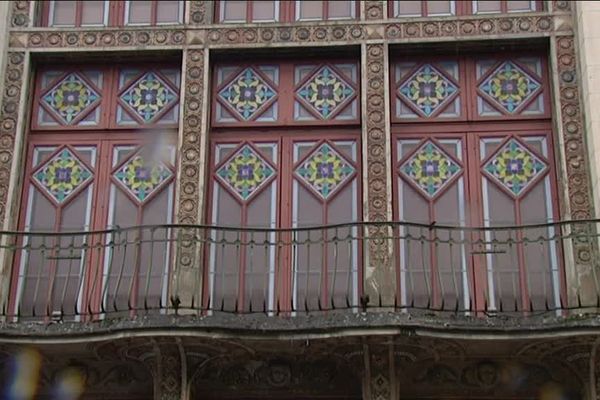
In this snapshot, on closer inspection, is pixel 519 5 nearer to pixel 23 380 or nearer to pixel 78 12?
pixel 78 12

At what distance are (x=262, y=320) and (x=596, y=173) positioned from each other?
3735 mm

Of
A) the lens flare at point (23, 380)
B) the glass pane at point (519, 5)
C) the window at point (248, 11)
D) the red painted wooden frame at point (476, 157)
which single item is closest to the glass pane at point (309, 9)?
the window at point (248, 11)

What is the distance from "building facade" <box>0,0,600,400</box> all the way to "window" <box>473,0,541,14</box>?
33mm

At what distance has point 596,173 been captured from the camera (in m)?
11.9

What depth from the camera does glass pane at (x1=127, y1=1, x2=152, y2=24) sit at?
1348 centimetres

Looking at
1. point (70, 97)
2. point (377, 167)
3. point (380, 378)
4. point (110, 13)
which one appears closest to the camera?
point (380, 378)

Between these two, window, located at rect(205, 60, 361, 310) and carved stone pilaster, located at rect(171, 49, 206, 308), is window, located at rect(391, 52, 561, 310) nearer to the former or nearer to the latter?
window, located at rect(205, 60, 361, 310)

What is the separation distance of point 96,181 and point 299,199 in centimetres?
220

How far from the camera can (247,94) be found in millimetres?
13117

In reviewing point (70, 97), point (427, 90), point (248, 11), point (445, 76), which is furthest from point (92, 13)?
point (445, 76)

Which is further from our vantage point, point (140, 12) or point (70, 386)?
point (140, 12)

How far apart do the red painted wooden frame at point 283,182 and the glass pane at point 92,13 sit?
2001 millimetres

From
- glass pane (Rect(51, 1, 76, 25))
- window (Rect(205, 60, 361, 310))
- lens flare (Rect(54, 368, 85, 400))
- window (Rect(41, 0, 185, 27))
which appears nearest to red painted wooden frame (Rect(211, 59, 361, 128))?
window (Rect(205, 60, 361, 310))

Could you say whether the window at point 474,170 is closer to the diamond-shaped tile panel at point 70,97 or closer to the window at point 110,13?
the window at point 110,13
